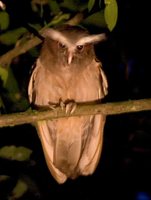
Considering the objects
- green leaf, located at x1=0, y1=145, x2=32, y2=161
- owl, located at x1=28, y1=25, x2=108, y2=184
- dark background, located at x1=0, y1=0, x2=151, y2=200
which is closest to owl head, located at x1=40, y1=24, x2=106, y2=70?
owl, located at x1=28, y1=25, x2=108, y2=184

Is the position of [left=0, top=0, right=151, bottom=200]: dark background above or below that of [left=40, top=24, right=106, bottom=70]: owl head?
below

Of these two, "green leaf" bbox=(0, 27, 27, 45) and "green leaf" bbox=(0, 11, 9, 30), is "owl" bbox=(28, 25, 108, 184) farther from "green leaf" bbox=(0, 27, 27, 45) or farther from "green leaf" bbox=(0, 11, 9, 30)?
"green leaf" bbox=(0, 11, 9, 30)

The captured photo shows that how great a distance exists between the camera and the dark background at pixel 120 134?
5160mm

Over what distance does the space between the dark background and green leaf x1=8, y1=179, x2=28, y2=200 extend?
9 centimetres

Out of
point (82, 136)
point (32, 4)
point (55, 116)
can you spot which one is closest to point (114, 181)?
point (82, 136)

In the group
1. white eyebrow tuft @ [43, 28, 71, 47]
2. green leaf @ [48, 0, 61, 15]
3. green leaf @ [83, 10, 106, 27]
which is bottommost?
white eyebrow tuft @ [43, 28, 71, 47]

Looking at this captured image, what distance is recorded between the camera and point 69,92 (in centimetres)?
478

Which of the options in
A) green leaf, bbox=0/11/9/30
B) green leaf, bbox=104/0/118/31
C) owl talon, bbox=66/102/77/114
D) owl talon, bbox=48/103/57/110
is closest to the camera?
green leaf, bbox=104/0/118/31

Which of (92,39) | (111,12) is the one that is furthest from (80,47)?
(111,12)

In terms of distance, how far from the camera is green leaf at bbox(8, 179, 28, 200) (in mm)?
4398

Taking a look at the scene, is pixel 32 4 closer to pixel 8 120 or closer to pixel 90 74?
pixel 90 74

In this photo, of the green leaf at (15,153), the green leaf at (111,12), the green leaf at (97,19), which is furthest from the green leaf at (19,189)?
the green leaf at (111,12)

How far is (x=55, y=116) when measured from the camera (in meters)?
3.94

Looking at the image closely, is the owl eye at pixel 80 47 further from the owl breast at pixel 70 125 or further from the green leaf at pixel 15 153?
the green leaf at pixel 15 153
